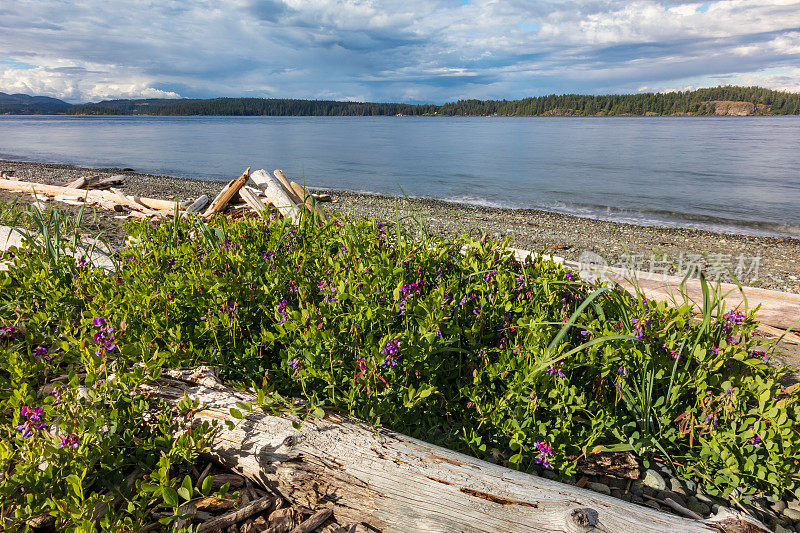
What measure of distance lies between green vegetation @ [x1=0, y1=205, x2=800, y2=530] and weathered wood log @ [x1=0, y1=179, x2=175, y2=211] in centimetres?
933

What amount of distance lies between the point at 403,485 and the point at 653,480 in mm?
1770

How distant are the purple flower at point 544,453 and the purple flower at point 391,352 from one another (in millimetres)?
1008

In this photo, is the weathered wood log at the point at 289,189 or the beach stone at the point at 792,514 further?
the weathered wood log at the point at 289,189

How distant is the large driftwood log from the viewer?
2148mm

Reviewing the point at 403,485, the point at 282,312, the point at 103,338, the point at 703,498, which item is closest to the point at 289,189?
the point at 282,312

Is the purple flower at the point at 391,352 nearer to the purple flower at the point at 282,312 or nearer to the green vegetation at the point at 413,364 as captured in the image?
the green vegetation at the point at 413,364

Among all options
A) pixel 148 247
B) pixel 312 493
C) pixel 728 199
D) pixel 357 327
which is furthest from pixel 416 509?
pixel 728 199

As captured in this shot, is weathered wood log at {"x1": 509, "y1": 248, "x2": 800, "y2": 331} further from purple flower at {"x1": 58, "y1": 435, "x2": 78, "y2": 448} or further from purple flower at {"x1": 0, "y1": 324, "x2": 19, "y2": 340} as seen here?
purple flower at {"x1": 0, "y1": 324, "x2": 19, "y2": 340}

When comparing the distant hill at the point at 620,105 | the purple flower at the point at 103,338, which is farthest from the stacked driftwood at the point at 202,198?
the distant hill at the point at 620,105

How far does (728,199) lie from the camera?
21.5 m

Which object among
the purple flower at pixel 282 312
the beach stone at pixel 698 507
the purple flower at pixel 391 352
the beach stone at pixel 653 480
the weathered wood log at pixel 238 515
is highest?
the purple flower at pixel 282 312

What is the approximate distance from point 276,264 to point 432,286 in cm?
131

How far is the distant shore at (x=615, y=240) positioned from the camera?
A: 33.3 ft

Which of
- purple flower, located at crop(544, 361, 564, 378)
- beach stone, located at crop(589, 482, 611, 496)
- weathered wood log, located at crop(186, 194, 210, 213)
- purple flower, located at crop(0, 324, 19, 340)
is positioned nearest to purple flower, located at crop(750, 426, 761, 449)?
beach stone, located at crop(589, 482, 611, 496)
